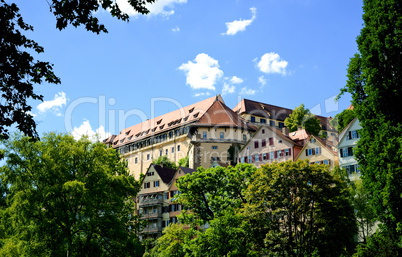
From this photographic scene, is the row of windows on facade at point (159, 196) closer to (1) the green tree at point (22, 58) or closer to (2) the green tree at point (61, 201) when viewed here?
(2) the green tree at point (61, 201)

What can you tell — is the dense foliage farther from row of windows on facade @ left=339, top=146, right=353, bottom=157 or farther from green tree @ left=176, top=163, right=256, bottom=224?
row of windows on facade @ left=339, top=146, right=353, bottom=157

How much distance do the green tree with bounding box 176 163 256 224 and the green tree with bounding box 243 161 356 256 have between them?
192 inches

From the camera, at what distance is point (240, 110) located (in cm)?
10425

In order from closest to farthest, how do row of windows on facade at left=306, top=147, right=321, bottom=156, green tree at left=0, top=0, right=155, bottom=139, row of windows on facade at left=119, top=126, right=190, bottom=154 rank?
green tree at left=0, top=0, right=155, bottom=139
row of windows on facade at left=306, top=147, right=321, bottom=156
row of windows on facade at left=119, top=126, right=190, bottom=154

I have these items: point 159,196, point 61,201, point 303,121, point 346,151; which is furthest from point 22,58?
point 303,121

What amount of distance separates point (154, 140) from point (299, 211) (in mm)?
68110

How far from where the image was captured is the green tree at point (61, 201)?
1289 inches

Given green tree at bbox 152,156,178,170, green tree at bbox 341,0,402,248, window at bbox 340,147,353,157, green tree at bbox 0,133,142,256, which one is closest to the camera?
green tree at bbox 341,0,402,248

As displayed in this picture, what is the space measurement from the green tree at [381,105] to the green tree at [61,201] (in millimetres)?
19126

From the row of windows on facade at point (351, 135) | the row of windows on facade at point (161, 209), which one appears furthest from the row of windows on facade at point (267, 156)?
the row of windows on facade at point (161, 209)

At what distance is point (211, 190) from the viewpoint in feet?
149

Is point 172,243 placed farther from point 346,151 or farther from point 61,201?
point 346,151

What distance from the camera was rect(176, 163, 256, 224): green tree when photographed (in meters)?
44.1

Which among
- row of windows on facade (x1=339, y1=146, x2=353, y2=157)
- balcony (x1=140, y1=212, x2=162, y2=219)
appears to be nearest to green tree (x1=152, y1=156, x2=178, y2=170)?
balcony (x1=140, y1=212, x2=162, y2=219)
